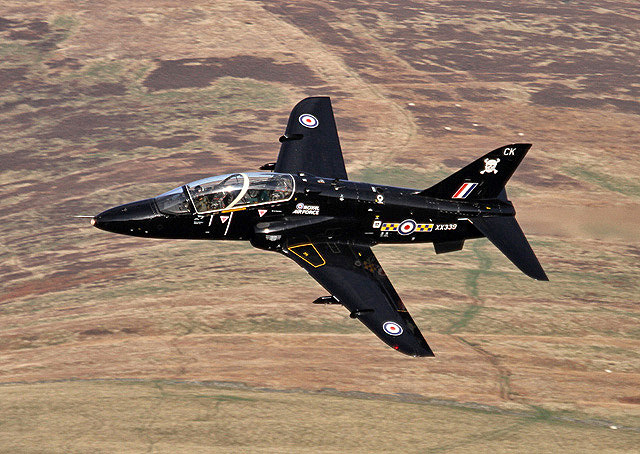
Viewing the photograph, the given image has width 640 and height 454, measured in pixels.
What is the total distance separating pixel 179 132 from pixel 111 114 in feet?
17.6

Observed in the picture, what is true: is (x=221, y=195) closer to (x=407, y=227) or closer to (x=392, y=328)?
(x=407, y=227)

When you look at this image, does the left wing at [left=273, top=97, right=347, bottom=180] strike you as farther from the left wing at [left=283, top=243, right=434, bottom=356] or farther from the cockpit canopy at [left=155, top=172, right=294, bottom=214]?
the left wing at [left=283, top=243, right=434, bottom=356]

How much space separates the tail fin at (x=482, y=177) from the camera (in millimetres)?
27125

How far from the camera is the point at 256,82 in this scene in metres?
51.7

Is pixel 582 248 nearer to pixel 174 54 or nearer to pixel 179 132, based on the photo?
pixel 179 132

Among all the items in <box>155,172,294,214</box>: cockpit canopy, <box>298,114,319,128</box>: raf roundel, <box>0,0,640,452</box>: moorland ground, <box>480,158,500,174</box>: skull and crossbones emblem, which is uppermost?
<box>298,114,319,128</box>: raf roundel

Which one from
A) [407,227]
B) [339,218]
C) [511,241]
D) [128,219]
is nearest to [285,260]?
[339,218]

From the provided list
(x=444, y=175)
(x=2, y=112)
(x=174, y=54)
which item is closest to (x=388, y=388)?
(x=444, y=175)

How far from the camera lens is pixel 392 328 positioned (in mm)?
22312

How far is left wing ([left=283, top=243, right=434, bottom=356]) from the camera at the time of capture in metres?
22.0

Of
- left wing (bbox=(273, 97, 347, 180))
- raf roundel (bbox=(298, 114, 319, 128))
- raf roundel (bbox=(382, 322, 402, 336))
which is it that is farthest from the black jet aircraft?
raf roundel (bbox=(298, 114, 319, 128))

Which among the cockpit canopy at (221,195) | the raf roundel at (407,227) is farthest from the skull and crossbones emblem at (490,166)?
the cockpit canopy at (221,195)

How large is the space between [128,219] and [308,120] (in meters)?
9.51

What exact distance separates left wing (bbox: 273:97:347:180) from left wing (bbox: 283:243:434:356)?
4222 mm
